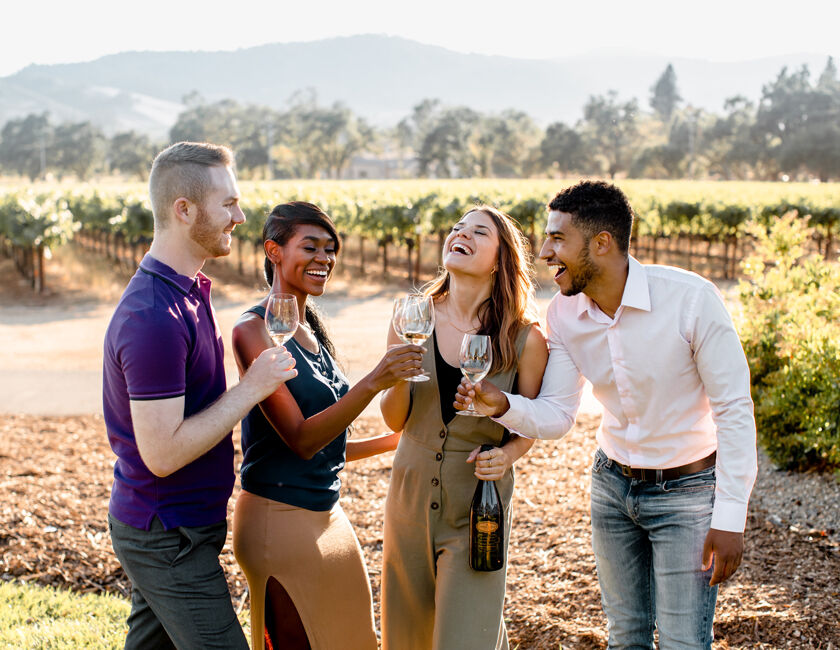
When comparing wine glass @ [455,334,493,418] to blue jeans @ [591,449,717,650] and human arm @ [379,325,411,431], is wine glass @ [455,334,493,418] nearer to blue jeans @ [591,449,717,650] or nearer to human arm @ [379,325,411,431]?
human arm @ [379,325,411,431]

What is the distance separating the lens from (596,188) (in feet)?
9.25

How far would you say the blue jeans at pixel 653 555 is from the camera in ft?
8.74

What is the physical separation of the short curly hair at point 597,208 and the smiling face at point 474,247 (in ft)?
1.14

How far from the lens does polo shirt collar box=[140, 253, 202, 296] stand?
2.45m

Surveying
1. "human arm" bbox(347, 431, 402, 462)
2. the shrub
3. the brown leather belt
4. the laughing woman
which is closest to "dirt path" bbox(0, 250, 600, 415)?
"human arm" bbox(347, 431, 402, 462)

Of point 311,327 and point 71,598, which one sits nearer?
point 311,327

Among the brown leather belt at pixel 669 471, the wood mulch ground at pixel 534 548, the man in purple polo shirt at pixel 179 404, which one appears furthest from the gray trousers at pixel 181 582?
the wood mulch ground at pixel 534 548

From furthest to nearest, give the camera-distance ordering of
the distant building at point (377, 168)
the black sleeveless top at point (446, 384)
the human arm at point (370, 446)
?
the distant building at point (377, 168)
the human arm at point (370, 446)
the black sleeveless top at point (446, 384)

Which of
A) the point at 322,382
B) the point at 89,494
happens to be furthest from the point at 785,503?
the point at 89,494

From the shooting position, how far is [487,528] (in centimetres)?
284

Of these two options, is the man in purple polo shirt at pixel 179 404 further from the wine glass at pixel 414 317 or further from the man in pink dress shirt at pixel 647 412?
the man in pink dress shirt at pixel 647 412

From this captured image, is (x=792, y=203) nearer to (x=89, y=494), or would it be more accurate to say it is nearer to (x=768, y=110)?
(x=89, y=494)

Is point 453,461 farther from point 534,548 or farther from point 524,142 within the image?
point 524,142

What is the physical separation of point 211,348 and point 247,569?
0.80m
